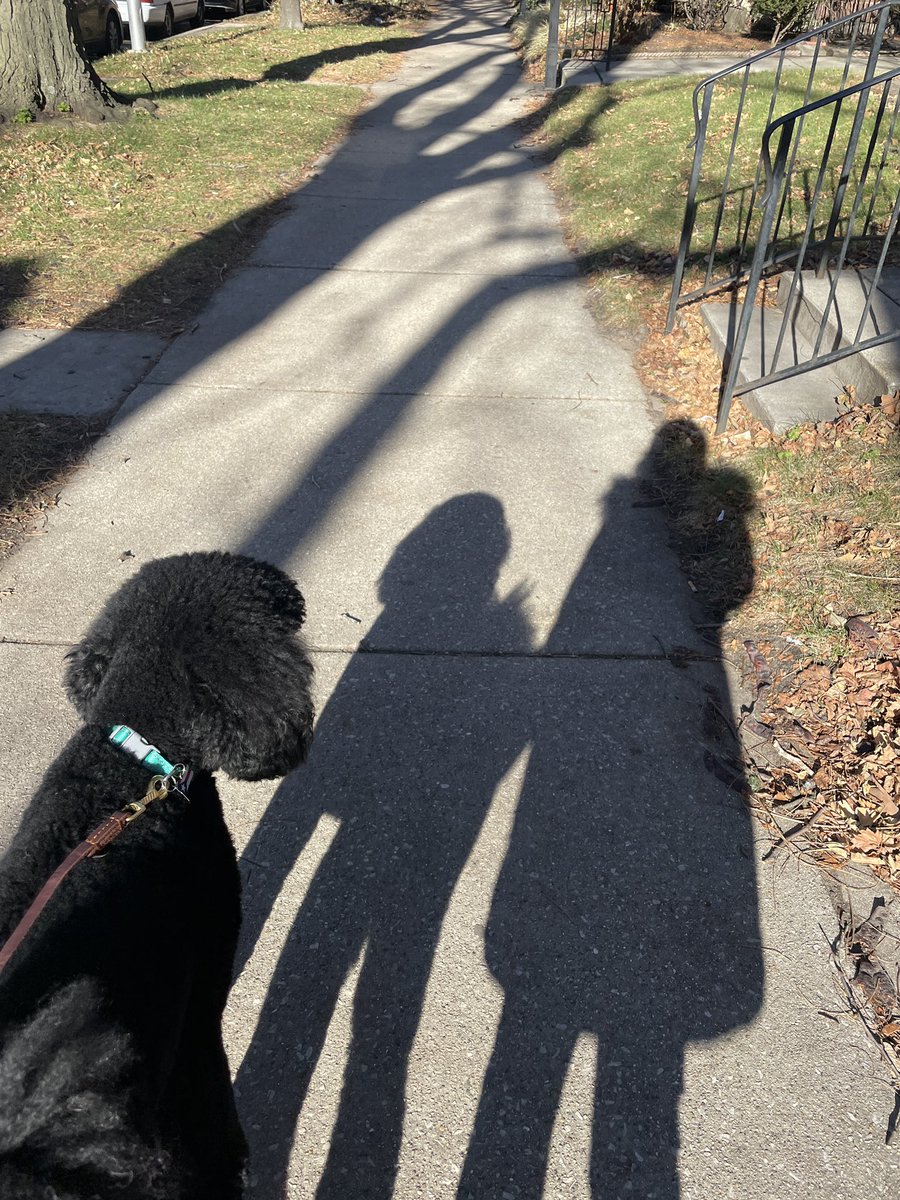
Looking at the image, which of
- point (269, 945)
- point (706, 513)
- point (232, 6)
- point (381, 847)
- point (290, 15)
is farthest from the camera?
point (232, 6)

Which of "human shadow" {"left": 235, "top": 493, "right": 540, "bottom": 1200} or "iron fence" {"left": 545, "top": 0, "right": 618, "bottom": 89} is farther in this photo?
"iron fence" {"left": 545, "top": 0, "right": 618, "bottom": 89}

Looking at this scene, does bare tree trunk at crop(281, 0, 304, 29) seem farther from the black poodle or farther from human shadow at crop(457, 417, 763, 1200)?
the black poodle

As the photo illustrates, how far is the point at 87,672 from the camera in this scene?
198cm

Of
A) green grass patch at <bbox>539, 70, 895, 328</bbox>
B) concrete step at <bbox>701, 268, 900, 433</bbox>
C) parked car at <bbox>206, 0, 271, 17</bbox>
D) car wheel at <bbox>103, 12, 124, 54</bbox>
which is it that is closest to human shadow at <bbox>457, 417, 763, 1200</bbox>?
concrete step at <bbox>701, 268, 900, 433</bbox>

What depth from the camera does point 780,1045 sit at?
2186 mm

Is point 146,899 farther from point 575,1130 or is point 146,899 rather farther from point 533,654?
point 533,654

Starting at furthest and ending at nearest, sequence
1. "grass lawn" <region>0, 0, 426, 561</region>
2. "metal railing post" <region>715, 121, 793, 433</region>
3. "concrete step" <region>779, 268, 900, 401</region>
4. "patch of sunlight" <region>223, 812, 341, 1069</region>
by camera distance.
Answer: "grass lawn" <region>0, 0, 426, 561</region>, "concrete step" <region>779, 268, 900, 401</region>, "metal railing post" <region>715, 121, 793, 433</region>, "patch of sunlight" <region>223, 812, 341, 1069</region>

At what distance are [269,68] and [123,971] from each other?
54.7 feet

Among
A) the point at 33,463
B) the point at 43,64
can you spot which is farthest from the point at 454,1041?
the point at 43,64

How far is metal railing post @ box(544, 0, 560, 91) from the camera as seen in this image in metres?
11.4

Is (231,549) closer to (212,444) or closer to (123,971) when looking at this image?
(212,444)

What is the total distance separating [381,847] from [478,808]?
33 cm

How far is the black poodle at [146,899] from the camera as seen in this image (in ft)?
4.22

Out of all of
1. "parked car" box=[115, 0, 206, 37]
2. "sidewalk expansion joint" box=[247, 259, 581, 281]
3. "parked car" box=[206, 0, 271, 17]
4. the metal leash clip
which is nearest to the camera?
the metal leash clip
